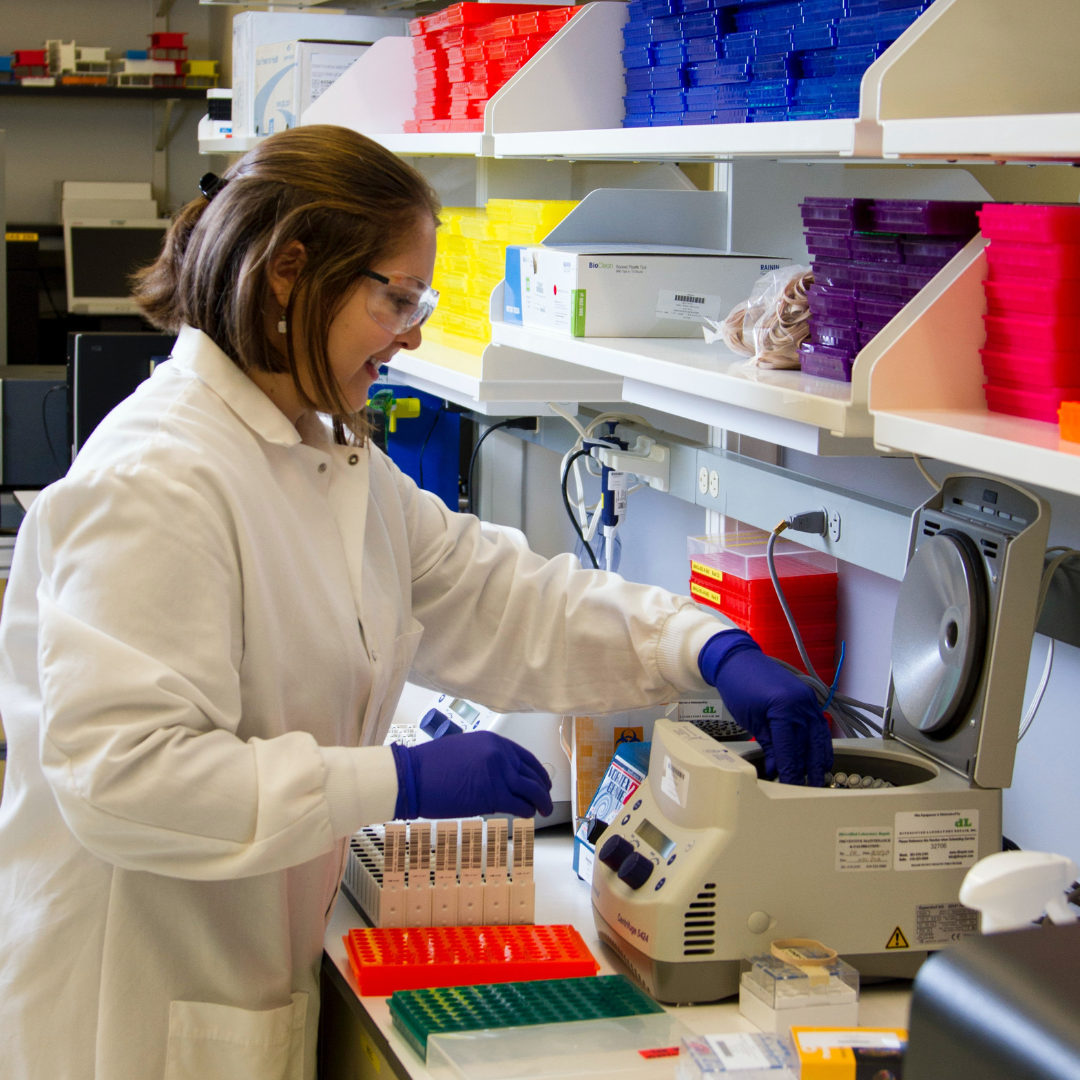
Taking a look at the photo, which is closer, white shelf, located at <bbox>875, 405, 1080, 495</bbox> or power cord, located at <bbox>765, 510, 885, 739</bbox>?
white shelf, located at <bbox>875, 405, 1080, 495</bbox>

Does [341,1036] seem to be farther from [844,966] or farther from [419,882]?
[844,966]

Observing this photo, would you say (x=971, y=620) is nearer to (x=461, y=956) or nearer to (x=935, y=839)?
(x=935, y=839)

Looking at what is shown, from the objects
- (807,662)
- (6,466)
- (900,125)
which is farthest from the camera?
(6,466)

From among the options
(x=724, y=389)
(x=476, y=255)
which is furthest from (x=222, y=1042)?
(x=476, y=255)

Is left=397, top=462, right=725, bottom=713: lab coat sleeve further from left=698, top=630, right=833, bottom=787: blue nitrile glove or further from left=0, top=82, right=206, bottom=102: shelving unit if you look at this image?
left=0, top=82, right=206, bottom=102: shelving unit

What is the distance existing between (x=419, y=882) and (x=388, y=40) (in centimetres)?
185

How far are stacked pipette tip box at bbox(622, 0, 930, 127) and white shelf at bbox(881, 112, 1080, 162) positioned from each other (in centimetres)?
18

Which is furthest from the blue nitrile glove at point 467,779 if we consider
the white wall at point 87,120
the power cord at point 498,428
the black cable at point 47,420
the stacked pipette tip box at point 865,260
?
the white wall at point 87,120

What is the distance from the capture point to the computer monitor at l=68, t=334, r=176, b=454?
3648 millimetres

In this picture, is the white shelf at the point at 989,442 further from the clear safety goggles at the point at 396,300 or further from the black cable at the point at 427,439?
the black cable at the point at 427,439

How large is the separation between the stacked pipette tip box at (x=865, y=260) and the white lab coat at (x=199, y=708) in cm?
46

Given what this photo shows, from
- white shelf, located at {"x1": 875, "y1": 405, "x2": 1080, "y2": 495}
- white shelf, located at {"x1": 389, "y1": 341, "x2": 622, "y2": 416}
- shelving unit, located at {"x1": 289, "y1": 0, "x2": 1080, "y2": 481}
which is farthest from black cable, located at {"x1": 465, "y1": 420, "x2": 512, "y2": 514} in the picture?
white shelf, located at {"x1": 875, "y1": 405, "x2": 1080, "y2": 495}

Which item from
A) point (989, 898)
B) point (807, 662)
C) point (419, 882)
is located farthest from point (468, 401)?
point (989, 898)

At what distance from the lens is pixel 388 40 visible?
2678mm
